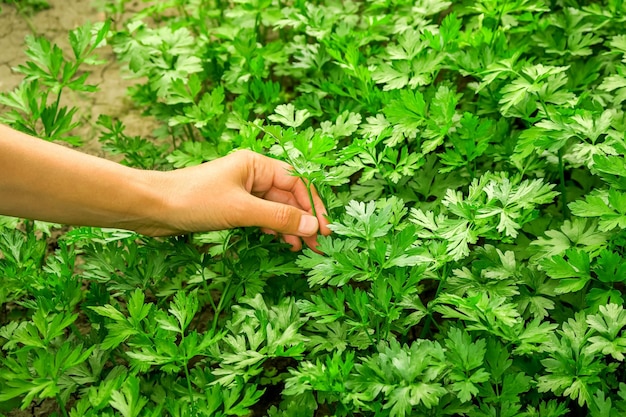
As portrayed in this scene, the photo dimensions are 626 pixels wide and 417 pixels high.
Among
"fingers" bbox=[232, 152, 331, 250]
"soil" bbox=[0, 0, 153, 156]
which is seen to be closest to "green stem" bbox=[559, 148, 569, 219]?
"fingers" bbox=[232, 152, 331, 250]

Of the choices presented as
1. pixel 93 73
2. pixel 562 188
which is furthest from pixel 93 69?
pixel 562 188

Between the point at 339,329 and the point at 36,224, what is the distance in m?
1.25

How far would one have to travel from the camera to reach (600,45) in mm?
2877

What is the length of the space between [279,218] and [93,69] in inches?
86.2

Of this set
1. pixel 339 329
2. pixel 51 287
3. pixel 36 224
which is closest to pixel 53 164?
pixel 51 287

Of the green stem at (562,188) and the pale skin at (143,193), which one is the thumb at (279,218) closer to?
the pale skin at (143,193)

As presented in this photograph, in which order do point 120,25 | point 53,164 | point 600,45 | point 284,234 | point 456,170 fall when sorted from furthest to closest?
1. point 120,25
2. point 600,45
3. point 456,170
4. point 284,234
5. point 53,164

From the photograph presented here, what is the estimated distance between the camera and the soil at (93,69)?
10.9 ft

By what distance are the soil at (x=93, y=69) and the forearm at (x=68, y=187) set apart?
4.28 ft

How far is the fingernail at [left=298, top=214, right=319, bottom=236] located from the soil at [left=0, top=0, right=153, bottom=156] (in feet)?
4.93

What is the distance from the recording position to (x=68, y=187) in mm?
1885

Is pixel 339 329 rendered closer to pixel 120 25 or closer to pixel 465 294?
pixel 465 294

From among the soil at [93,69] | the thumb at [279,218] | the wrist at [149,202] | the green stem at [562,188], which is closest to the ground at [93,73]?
the soil at [93,69]

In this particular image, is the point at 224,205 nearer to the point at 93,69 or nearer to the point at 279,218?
the point at 279,218
